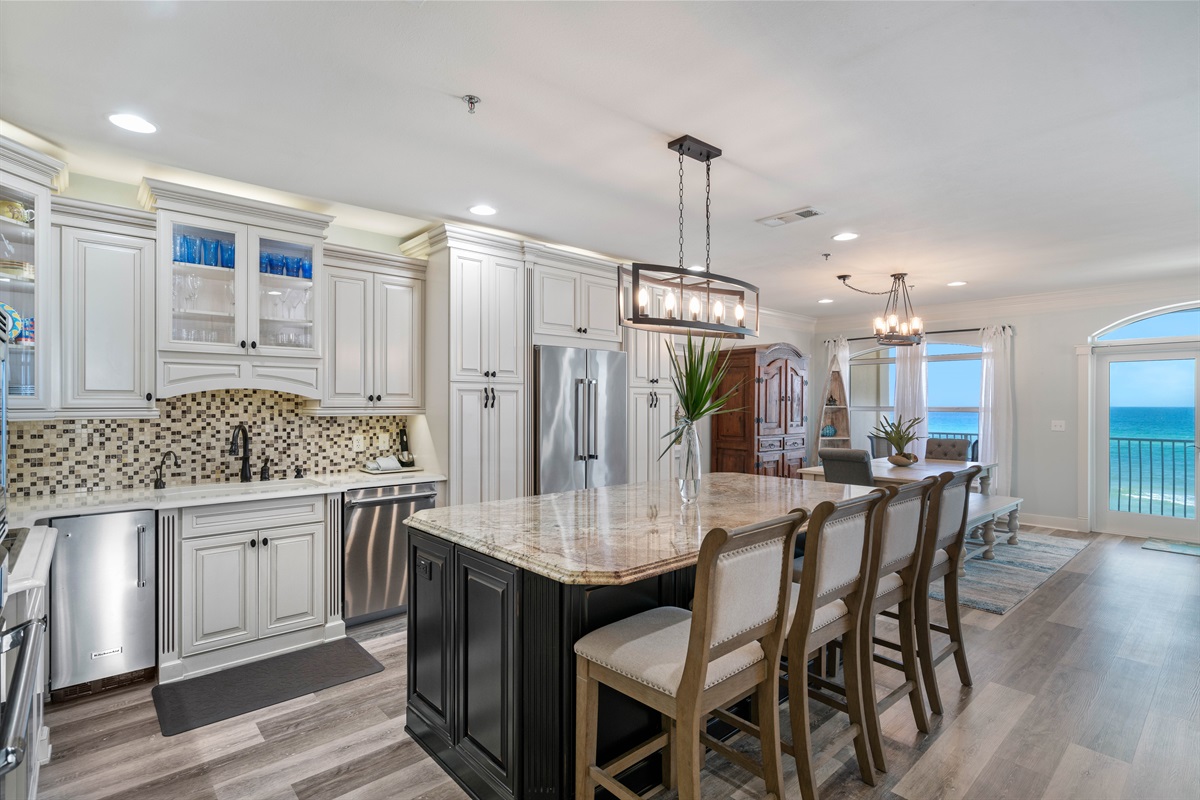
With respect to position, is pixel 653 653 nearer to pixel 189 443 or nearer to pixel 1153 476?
pixel 189 443

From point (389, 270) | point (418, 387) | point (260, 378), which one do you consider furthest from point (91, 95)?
point (418, 387)

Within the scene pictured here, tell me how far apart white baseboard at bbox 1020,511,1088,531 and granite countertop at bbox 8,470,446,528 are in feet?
22.0

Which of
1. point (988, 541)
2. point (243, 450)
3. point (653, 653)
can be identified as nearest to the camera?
point (653, 653)

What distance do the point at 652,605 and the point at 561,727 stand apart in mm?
518

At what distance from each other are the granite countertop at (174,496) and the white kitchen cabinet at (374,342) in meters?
0.54

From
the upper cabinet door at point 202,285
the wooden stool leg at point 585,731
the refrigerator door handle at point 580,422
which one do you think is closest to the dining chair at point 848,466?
the refrigerator door handle at point 580,422

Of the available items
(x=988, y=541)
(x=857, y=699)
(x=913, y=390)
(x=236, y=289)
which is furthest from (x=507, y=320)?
(x=913, y=390)

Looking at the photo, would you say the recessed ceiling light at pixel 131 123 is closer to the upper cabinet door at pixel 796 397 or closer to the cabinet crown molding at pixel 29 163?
the cabinet crown molding at pixel 29 163

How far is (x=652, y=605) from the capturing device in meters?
2.15

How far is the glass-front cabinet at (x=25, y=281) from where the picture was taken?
263 cm

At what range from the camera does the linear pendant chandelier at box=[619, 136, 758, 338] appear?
2648 mm

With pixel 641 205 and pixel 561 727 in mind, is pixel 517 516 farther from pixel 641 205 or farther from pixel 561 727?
pixel 641 205

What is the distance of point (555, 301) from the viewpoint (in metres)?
4.55

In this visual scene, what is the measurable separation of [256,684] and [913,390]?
24.6ft
